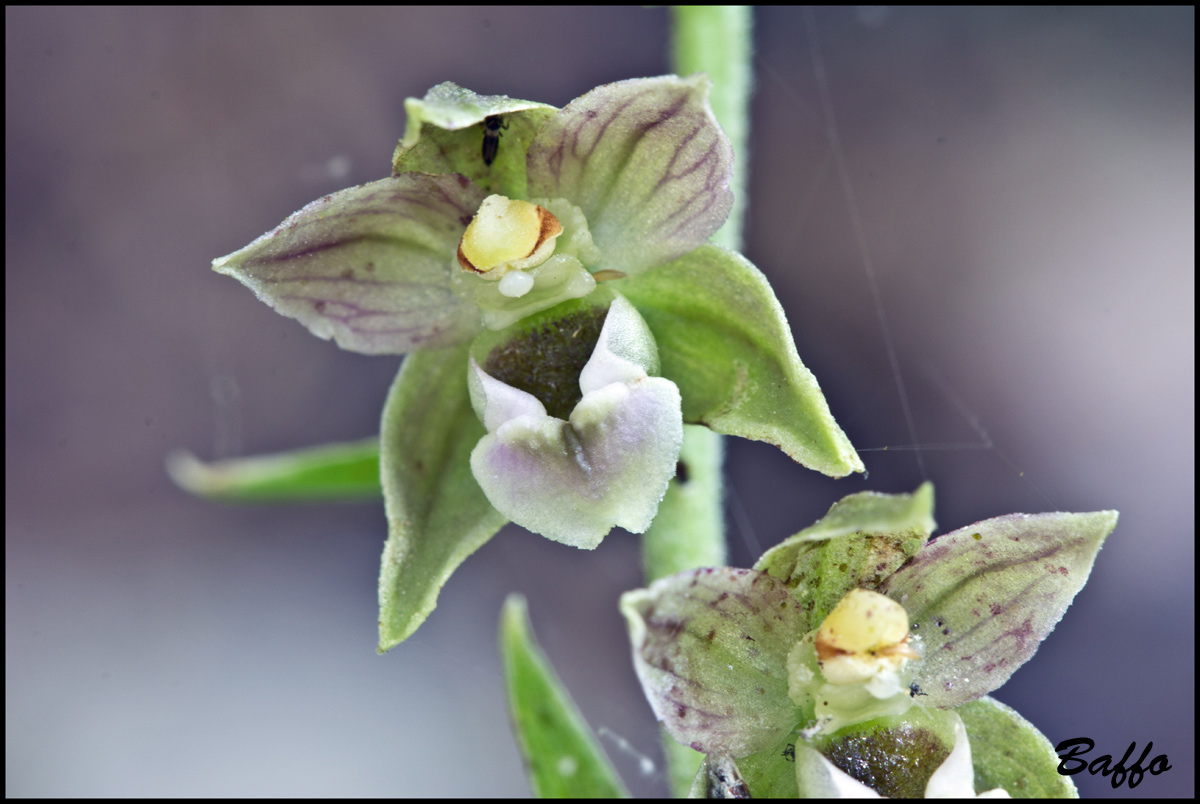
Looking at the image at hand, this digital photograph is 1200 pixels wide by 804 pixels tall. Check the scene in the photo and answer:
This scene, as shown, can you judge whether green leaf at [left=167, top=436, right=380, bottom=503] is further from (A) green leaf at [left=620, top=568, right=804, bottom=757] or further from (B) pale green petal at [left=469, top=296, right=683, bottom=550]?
(A) green leaf at [left=620, top=568, right=804, bottom=757]

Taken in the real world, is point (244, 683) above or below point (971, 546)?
below

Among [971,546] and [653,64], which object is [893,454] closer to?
[971,546]

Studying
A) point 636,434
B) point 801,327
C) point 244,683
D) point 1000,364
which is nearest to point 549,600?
point 244,683

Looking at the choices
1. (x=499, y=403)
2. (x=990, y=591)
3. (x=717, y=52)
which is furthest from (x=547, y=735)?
(x=717, y=52)

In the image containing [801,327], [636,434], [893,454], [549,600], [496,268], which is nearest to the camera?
[636,434]

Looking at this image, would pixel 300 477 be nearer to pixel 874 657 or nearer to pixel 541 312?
pixel 541 312

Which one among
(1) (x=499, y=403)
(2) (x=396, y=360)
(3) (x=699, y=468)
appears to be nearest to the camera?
(1) (x=499, y=403)

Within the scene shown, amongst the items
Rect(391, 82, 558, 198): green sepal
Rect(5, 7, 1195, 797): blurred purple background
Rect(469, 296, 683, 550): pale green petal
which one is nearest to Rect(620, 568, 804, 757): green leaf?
Rect(469, 296, 683, 550): pale green petal
